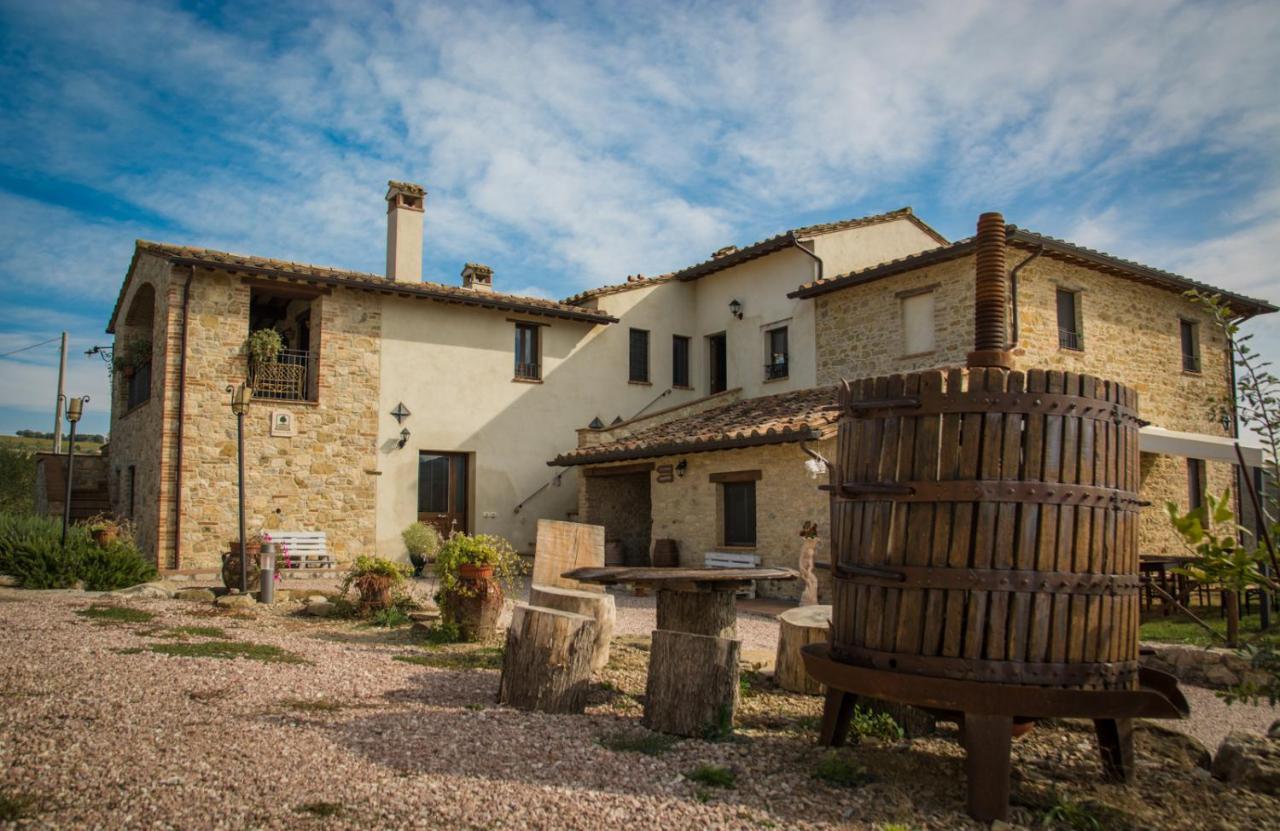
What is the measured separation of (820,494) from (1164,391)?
8574mm

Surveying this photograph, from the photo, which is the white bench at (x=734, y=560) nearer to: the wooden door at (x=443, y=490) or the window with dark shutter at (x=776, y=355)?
the window with dark shutter at (x=776, y=355)

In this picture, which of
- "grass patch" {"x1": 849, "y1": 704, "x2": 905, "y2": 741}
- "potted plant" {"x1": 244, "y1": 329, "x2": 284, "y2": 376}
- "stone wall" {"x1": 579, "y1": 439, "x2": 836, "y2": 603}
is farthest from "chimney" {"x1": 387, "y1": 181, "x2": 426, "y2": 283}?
"grass patch" {"x1": 849, "y1": 704, "x2": 905, "y2": 741}

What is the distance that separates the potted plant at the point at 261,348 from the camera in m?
15.4

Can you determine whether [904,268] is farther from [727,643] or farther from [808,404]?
[727,643]

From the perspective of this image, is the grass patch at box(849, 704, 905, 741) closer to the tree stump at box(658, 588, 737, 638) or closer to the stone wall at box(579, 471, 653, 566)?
the tree stump at box(658, 588, 737, 638)

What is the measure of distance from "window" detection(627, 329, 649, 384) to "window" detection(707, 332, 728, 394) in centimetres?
146

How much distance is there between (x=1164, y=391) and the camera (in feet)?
53.8

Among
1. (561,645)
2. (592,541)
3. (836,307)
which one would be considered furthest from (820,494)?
(561,645)

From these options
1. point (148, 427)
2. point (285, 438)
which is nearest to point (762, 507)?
point (285, 438)

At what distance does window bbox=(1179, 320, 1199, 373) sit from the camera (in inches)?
674

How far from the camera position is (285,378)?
52.7 ft

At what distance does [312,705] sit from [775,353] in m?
14.1

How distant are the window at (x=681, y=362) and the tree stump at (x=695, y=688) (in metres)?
15.5

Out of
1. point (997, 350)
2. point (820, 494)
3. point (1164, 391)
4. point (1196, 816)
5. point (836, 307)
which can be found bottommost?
point (1196, 816)
